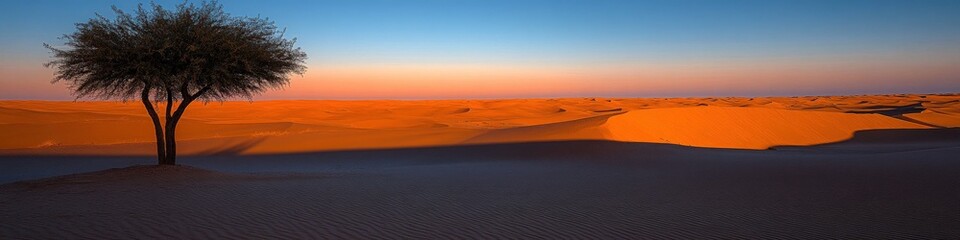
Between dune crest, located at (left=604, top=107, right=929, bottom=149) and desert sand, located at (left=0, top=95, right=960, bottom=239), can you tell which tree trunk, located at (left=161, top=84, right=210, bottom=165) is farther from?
dune crest, located at (left=604, top=107, right=929, bottom=149)

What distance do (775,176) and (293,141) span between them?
75.5 feet

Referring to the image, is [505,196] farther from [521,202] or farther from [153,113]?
[153,113]

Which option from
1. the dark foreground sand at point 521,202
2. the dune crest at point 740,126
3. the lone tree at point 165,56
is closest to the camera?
the dark foreground sand at point 521,202

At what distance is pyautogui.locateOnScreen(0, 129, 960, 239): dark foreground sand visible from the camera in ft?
26.0

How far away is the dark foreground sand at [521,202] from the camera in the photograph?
791cm

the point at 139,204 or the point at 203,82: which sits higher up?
the point at 203,82

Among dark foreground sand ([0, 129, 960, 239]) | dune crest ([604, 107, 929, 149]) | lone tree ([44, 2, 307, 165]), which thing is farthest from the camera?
dune crest ([604, 107, 929, 149])

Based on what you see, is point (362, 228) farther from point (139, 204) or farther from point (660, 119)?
point (660, 119)

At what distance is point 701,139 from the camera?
32438 mm

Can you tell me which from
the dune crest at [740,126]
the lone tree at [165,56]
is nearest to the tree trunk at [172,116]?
the lone tree at [165,56]

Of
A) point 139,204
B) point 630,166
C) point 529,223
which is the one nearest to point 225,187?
point 139,204

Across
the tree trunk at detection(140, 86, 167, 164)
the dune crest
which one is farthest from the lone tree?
the dune crest

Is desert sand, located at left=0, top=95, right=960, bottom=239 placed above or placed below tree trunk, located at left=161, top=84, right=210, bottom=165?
below

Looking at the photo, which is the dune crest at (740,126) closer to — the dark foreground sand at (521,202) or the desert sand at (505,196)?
the desert sand at (505,196)
